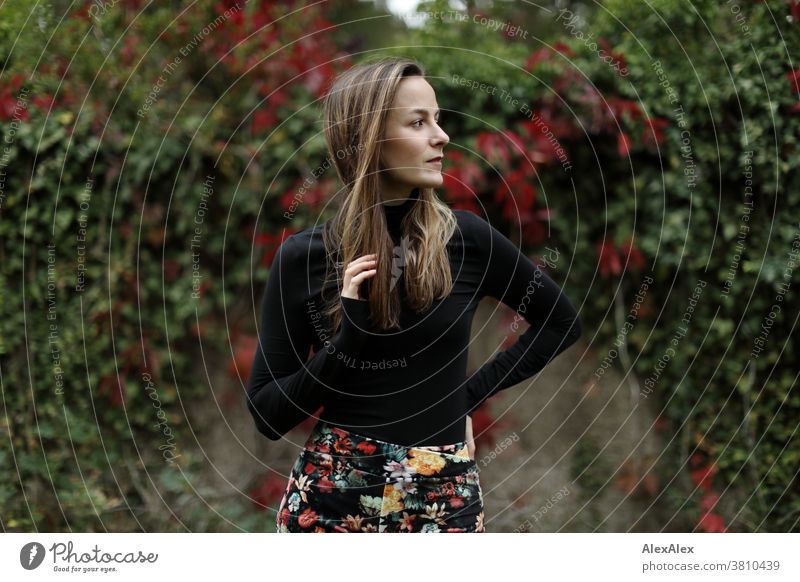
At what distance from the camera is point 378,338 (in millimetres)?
2146

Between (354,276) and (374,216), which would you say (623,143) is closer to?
(374,216)

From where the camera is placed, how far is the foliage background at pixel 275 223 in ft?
12.3

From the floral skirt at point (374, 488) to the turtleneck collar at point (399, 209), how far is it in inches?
23.1

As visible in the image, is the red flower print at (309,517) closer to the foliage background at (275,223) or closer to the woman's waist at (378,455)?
the woman's waist at (378,455)

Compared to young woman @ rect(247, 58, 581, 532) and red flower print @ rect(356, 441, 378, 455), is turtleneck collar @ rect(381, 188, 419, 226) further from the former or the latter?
red flower print @ rect(356, 441, 378, 455)

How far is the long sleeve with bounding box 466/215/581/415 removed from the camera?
92.4 inches

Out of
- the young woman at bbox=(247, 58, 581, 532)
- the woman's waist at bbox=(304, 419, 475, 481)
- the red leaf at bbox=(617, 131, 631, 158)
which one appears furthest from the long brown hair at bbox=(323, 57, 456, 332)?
the red leaf at bbox=(617, 131, 631, 158)

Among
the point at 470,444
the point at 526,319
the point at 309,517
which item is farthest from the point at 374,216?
the point at 309,517

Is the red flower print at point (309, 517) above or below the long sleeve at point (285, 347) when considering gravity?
below

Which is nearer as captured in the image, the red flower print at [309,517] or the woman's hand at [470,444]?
the red flower print at [309,517]

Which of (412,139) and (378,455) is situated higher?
(412,139)

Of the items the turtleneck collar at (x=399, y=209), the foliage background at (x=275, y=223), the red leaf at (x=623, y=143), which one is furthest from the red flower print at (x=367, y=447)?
the red leaf at (x=623, y=143)

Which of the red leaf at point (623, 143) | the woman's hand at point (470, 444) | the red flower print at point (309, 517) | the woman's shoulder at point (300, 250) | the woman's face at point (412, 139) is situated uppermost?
the red leaf at point (623, 143)

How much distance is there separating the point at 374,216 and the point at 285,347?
424 millimetres
